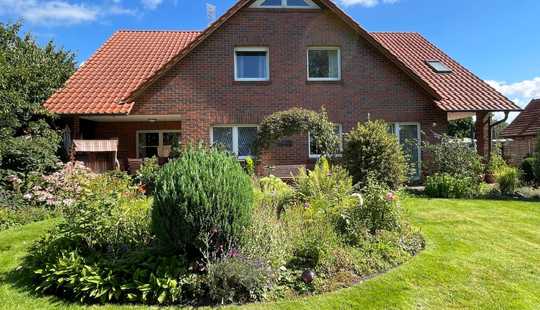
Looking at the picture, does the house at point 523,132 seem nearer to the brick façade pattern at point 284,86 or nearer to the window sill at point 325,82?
the brick façade pattern at point 284,86

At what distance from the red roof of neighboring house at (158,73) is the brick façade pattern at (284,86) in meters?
0.37

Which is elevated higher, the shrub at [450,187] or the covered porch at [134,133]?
the covered porch at [134,133]

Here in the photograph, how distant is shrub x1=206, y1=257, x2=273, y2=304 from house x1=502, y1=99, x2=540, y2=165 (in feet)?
84.7

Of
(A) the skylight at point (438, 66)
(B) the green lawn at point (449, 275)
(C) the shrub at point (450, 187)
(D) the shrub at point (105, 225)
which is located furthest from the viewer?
(A) the skylight at point (438, 66)

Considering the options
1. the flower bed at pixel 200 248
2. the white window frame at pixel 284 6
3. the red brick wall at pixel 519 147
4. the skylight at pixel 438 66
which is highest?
the white window frame at pixel 284 6

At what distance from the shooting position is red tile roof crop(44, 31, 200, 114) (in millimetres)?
13648

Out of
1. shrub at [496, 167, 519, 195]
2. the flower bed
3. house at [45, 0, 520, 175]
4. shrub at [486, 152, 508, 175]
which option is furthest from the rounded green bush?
shrub at [486, 152, 508, 175]

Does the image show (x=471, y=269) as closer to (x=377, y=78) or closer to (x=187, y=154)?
(x=187, y=154)

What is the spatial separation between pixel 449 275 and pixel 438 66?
13618mm

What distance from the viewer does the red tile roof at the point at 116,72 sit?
1365 cm

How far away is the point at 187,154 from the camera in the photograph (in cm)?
555

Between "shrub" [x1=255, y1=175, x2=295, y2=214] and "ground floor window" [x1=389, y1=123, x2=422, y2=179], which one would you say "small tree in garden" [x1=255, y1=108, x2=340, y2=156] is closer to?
"ground floor window" [x1=389, y1=123, x2=422, y2=179]

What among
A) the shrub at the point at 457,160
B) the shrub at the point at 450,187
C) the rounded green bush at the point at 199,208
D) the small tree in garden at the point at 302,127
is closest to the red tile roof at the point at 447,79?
the shrub at the point at 457,160

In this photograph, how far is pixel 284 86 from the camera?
14.3 metres
